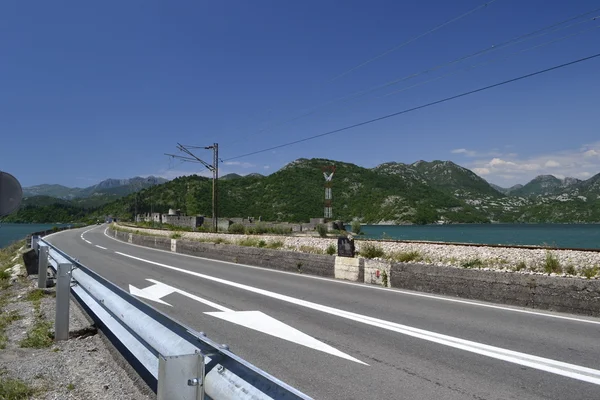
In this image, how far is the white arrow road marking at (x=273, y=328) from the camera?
18.2 feet

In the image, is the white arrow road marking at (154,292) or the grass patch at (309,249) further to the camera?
the grass patch at (309,249)

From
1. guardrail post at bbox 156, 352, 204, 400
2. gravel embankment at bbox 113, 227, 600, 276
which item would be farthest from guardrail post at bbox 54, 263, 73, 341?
gravel embankment at bbox 113, 227, 600, 276

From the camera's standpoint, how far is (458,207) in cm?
18712

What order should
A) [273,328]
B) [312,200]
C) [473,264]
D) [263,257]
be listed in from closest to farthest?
1. [273,328]
2. [473,264]
3. [263,257]
4. [312,200]

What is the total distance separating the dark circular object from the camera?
666cm

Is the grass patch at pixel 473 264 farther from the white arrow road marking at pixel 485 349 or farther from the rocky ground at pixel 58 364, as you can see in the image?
the rocky ground at pixel 58 364

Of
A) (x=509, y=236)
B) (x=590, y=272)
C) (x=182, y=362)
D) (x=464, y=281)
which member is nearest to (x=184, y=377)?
(x=182, y=362)

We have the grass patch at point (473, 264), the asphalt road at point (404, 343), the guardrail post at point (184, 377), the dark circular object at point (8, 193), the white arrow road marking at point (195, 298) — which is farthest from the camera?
the grass patch at point (473, 264)

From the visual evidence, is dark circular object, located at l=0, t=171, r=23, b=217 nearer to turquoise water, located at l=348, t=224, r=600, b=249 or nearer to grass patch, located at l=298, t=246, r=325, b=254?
grass patch, located at l=298, t=246, r=325, b=254

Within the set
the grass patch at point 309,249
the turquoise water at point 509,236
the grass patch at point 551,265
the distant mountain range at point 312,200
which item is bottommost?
the turquoise water at point 509,236

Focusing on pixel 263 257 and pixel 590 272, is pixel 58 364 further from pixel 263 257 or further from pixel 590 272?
pixel 263 257

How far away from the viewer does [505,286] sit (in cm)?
840

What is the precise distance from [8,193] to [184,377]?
19.8 ft

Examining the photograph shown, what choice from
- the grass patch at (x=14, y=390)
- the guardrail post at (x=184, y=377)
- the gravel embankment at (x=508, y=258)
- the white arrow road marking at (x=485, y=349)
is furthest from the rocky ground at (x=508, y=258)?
the grass patch at (x=14, y=390)
